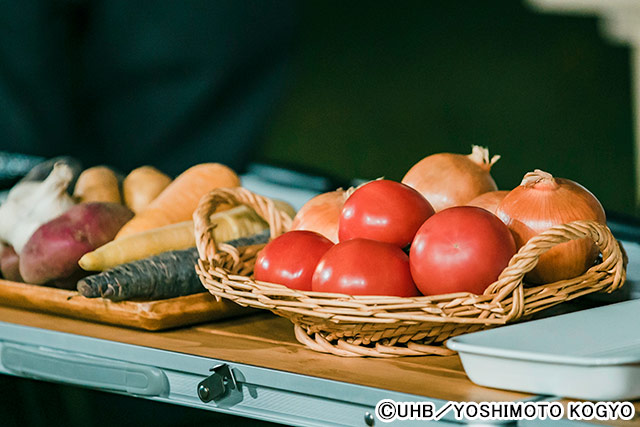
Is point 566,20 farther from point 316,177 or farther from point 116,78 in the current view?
point 316,177

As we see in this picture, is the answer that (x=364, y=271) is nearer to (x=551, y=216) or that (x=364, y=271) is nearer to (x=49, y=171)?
(x=551, y=216)

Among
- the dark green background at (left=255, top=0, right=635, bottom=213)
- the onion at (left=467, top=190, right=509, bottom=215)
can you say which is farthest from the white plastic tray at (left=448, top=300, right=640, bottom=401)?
the dark green background at (left=255, top=0, right=635, bottom=213)

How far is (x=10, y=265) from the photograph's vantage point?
101 centimetres

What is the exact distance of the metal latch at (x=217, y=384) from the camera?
71 centimetres

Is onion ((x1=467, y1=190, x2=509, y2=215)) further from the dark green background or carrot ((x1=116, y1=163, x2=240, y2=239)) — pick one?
the dark green background

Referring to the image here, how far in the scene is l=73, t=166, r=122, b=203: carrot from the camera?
1.12 meters

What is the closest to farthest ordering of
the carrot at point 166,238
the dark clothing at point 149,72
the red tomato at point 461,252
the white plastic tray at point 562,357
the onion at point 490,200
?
the white plastic tray at point 562,357 < the red tomato at point 461,252 < the onion at point 490,200 < the carrot at point 166,238 < the dark clothing at point 149,72

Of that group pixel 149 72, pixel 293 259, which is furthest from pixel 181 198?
pixel 149 72

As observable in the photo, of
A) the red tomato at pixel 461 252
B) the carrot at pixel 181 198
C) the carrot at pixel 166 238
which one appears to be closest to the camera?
the red tomato at pixel 461 252

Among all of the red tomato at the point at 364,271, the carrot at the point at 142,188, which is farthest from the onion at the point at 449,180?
the carrot at the point at 142,188

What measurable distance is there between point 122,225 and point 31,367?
23cm

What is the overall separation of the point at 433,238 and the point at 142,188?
59 centimetres

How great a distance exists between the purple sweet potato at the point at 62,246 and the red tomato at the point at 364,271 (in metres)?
0.37

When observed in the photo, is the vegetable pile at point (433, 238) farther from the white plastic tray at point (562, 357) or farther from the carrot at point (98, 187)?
the carrot at point (98, 187)
